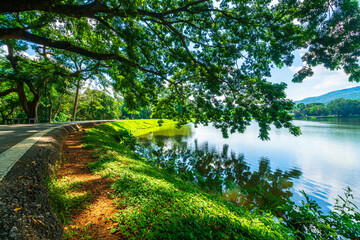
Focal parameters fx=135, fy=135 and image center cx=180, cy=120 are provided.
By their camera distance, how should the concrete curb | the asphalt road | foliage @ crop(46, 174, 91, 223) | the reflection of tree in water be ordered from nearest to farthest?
the concrete curb
foliage @ crop(46, 174, 91, 223)
the asphalt road
the reflection of tree in water

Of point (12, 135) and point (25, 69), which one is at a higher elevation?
point (25, 69)

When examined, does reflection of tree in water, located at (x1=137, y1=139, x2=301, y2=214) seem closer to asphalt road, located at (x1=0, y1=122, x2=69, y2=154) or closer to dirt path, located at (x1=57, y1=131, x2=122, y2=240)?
dirt path, located at (x1=57, y1=131, x2=122, y2=240)

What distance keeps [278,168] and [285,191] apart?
2.67 m

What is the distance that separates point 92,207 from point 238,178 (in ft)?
21.6

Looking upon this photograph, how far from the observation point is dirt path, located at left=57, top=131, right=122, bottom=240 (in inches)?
77.6

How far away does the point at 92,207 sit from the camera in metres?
2.45

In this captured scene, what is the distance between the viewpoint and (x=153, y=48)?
7699 mm

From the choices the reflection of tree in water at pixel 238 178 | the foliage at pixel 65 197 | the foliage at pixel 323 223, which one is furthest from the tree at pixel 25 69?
the foliage at pixel 323 223

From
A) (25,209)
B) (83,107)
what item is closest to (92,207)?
(25,209)

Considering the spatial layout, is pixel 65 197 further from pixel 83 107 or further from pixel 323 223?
pixel 83 107

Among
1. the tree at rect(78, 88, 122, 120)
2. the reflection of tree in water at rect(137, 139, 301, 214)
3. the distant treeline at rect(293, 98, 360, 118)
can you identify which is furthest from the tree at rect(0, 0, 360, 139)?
the distant treeline at rect(293, 98, 360, 118)

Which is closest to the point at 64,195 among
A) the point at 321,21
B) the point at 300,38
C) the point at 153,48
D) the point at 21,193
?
the point at 21,193

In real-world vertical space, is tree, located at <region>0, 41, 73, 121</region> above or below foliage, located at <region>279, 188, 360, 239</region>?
above

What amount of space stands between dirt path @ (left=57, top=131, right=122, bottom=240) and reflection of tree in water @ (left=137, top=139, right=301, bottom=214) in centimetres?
338
